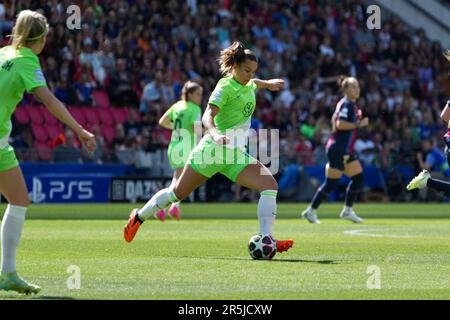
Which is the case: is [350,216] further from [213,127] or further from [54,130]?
[54,130]

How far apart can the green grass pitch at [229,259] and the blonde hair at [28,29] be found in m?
2.10

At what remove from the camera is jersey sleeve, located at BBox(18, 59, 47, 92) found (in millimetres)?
8867

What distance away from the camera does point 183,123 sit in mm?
20422

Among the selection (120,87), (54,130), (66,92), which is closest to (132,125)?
(120,87)

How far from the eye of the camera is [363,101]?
34.2m

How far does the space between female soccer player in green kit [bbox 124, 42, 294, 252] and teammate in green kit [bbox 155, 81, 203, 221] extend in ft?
24.0

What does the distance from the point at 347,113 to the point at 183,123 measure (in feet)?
10.1

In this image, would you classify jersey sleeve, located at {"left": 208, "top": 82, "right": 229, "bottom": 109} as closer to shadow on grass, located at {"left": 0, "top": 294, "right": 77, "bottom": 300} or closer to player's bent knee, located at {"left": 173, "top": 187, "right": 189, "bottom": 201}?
player's bent knee, located at {"left": 173, "top": 187, "right": 189, "bottom": 201}

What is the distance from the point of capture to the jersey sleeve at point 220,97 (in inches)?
497

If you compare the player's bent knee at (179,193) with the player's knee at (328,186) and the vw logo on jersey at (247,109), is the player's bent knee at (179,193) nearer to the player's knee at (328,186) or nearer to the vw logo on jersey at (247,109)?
the vw logo on jersey at (247,109)

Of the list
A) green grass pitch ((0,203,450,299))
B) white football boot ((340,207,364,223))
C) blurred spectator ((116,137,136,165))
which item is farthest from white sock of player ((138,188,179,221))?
blurred spectator ((116,137,136,165))

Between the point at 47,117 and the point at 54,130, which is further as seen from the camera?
the point at 54,130

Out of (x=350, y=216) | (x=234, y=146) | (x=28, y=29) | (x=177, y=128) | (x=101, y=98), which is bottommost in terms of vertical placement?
(x=350, y=216)

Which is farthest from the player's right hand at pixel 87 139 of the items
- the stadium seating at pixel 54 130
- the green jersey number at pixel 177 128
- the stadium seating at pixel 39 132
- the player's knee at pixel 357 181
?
the stadium seating at pixel 54 130
